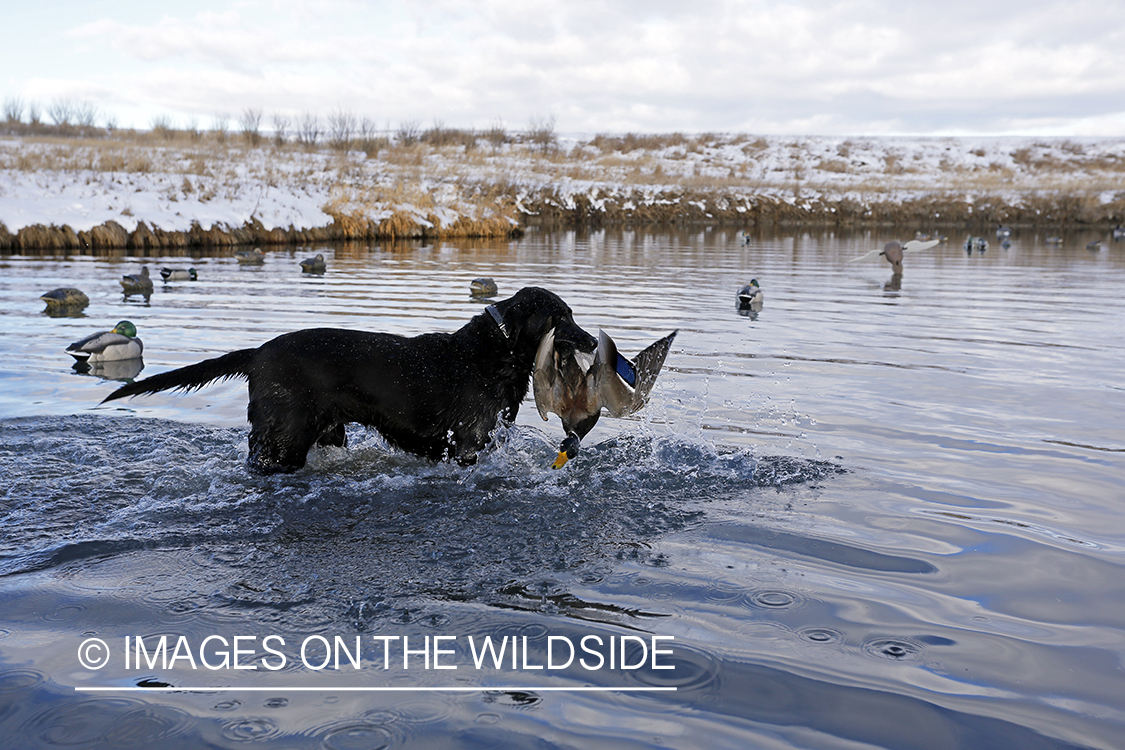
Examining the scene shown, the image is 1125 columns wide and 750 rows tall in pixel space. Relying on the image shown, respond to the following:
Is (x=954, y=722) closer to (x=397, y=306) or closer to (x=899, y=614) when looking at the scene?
(x=899, y=614)

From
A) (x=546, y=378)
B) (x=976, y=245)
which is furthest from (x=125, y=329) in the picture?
(x=976, y=245)

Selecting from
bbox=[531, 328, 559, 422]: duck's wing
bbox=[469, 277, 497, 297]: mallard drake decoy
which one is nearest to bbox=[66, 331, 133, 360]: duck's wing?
bbox=[531, 328, 559, 422]: duck's wing

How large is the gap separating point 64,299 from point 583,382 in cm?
962

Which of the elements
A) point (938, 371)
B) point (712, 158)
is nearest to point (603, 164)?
point (712, 158)

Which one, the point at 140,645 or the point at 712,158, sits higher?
the point at 712,158

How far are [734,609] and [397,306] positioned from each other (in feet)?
30.5

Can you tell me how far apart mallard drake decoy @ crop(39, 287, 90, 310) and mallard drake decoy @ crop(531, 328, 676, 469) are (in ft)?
30.5

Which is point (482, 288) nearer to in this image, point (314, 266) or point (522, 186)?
point (314, 266)

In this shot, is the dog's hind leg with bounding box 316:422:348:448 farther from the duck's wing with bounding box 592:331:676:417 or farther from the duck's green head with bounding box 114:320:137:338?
the duck's green head with bounding box 114:320:137:338

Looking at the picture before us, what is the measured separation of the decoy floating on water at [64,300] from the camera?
1092 centimetres

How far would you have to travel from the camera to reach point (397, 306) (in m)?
11.7

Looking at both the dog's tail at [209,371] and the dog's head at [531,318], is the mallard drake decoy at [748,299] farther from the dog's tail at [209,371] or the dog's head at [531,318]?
the dog's tail at [209,371]

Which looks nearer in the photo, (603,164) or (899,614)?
(899,614)

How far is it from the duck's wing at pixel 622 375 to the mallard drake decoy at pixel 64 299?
9579 mm
